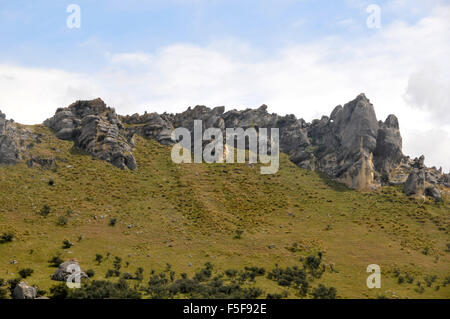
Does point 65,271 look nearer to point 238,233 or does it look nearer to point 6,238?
point 6,238

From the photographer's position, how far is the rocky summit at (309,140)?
9250cm

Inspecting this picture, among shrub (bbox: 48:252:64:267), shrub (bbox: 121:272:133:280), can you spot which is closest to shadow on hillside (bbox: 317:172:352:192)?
shrub (bbox: 121:272:133:280)

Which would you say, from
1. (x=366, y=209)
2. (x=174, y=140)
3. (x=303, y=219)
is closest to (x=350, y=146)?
(x=366, y=209)

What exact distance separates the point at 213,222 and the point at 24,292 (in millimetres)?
38964

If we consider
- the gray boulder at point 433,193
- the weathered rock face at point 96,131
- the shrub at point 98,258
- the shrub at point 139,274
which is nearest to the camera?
the shrub at point 139,274

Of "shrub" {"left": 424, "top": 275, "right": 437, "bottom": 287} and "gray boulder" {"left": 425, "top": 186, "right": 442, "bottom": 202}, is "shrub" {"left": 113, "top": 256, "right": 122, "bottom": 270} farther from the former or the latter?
"gray boulder" {"left": 425, "top": 186, "right": 442, "bottom": 202}

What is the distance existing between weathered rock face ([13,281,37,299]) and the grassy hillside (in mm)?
3984

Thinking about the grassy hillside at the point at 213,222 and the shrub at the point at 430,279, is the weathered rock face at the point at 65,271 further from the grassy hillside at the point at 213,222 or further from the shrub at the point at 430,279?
the shrub at the point at 430,279

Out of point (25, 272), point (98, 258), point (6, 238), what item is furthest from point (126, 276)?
point (6, 238)

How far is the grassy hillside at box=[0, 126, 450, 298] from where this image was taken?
59.8m

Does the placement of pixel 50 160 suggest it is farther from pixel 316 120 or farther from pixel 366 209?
pixel 316 120

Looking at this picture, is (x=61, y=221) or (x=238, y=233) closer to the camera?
(x=61, y=221)

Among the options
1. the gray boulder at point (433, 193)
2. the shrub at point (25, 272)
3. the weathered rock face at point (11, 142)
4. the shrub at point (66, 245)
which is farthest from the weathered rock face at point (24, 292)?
the gray boulder at point (433, 193)

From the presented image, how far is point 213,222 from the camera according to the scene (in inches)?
3027
